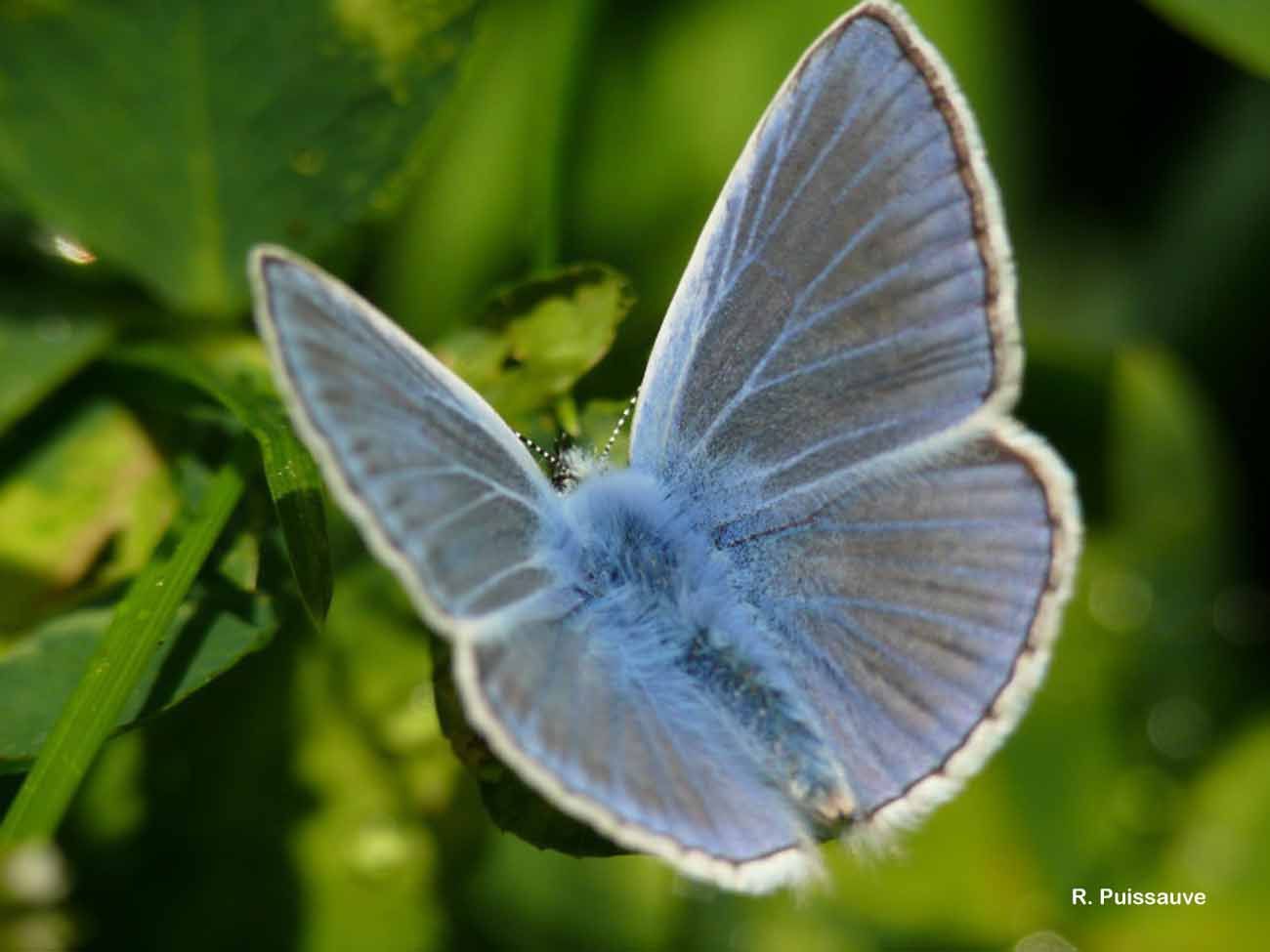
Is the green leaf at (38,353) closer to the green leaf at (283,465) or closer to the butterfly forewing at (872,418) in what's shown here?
the green leaf at (283,465)

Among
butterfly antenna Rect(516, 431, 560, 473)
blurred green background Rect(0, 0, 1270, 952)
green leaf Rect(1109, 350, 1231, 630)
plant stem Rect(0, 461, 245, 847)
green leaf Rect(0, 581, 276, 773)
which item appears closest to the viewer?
plant stem Rect(0, 461, 245, 847)

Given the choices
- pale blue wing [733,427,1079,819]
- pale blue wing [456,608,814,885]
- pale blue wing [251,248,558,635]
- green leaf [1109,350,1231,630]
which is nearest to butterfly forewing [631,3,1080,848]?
pale blue wing [733,427,1079,819]

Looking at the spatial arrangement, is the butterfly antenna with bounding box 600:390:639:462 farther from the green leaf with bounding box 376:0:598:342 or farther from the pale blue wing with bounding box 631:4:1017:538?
the green leaf with bounding box 376:0:598:342

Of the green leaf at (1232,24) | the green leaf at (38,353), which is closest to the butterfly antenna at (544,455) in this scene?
the green leaf at (38,353)

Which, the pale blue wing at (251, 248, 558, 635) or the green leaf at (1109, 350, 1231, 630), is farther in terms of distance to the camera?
the green leaf at (1109, 350, 1231, 630)

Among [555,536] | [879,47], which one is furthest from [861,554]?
[879,47]

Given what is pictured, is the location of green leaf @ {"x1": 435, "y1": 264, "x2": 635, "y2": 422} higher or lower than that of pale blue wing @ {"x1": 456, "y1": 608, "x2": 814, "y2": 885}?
higher

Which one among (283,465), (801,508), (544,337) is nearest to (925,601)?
(801,508)

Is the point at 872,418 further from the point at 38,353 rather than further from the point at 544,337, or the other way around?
the point at 38,353
